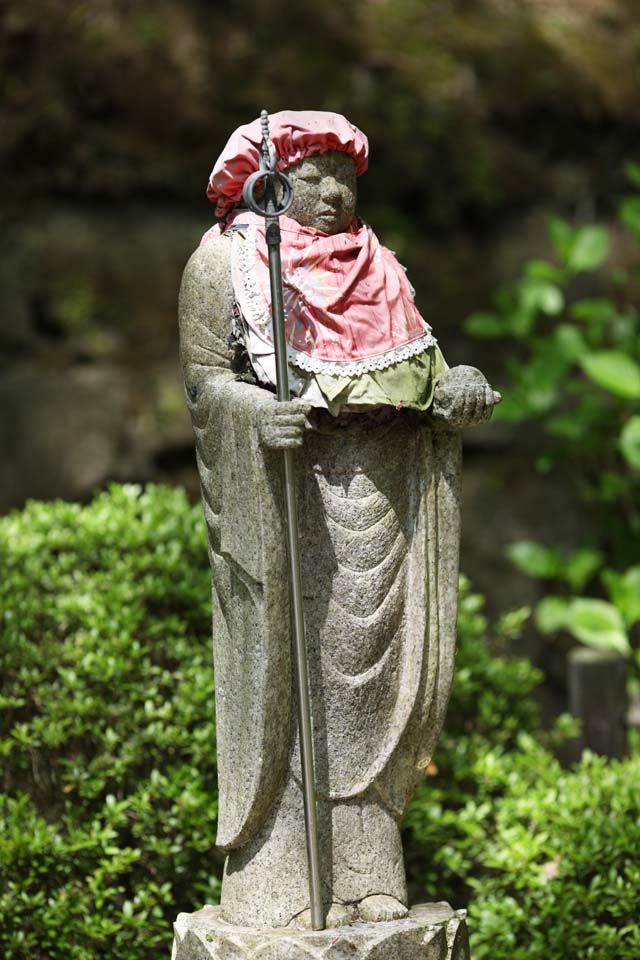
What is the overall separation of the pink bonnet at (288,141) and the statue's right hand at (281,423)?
2.16ft

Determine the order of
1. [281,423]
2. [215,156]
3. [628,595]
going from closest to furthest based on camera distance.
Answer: [281,423]
[628,595]
[215,156]

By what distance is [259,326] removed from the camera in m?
3.13

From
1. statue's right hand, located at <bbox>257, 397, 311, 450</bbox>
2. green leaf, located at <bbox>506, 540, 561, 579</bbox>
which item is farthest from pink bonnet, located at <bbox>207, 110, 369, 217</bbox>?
green leaf, located at <bbox>506, 540, 561, 579</bbox>

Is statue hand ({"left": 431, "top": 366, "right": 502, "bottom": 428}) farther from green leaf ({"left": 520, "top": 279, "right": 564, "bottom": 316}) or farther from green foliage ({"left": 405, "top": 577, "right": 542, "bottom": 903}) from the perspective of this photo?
green leaf ({"left": 520, "top": 279, "right": 564, "bottom": 316})

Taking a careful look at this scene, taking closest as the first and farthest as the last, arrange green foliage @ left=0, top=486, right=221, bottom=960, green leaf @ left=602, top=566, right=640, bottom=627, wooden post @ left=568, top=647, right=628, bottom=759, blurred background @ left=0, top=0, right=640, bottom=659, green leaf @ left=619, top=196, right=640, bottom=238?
1. green foliage @ left=0, top=486, right=221, bottom=960
2. wooden post @ left=568, top=647, right=628, bottom=759
3. green leaf @ left=602, top=566, right=640, bottom=627
4. green leaf @ left=619, top=196, right=640, bottom=238
5. blurred background @ left=0, top=0, right=640, bottom=659

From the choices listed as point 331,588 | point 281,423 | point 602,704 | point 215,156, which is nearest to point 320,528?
point 331,588

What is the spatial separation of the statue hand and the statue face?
517 mm

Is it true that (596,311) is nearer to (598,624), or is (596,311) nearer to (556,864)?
(598,624)

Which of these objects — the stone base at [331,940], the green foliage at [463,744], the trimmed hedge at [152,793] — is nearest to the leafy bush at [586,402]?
the green foliage at [463,744]

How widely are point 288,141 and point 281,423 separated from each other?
76 cm

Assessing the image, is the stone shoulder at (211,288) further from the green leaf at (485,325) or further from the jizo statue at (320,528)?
the green leaf at (485,325)

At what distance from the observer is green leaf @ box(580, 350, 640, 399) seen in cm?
612

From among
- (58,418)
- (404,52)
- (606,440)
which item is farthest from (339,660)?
(404,52)

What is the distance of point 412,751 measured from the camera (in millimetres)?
3404
